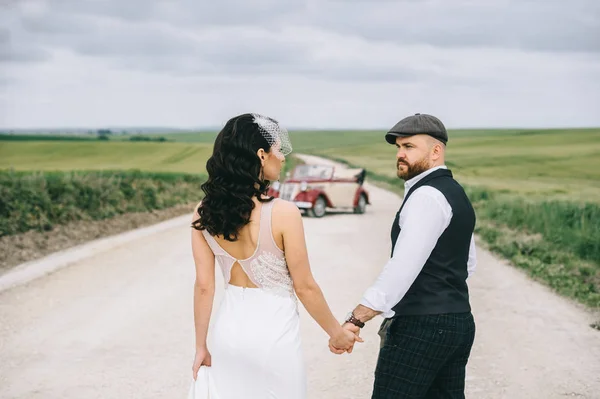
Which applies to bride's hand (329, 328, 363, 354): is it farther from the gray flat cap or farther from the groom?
the gray flat cap

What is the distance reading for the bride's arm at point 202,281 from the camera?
347 centimetres

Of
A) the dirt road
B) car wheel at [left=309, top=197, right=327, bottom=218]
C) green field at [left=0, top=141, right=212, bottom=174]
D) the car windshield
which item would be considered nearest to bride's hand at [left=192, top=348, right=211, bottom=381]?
the dirt road

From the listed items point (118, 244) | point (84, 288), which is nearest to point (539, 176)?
point (118, 244)

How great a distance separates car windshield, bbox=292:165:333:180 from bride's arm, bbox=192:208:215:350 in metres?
18.3

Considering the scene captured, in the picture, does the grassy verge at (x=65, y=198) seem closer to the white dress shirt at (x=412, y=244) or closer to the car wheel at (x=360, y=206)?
the car wheel at (x=360, y=206)

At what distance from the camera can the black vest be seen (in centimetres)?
337

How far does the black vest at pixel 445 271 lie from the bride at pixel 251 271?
0.42m

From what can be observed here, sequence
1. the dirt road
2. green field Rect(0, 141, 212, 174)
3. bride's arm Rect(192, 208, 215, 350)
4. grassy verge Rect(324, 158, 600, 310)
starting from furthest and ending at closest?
green field Rect(0, 141, 212, 174)
grassy verge Rect(324, 158, 600, 310)
the dirt road
bride's arm Rect(192, 208, 215, 350)

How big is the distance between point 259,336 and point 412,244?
763 millimetres

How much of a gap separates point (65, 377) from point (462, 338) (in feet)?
12.1

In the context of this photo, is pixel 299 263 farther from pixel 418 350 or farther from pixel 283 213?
pixel 418 350

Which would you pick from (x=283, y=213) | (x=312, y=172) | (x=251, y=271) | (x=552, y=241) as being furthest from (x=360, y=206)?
(x=283, y=213)

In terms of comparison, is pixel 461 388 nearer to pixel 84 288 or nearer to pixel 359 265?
pixel 84 288

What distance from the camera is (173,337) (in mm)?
7324
